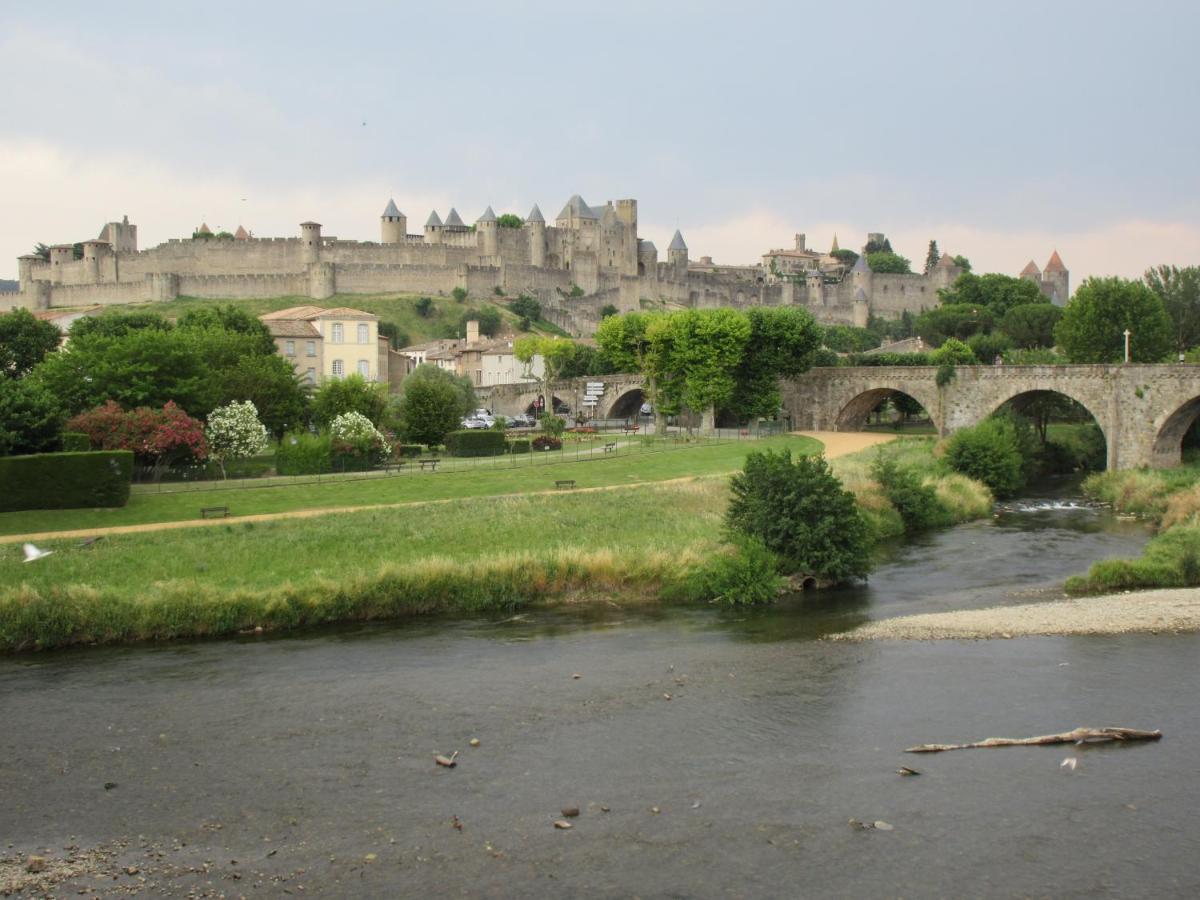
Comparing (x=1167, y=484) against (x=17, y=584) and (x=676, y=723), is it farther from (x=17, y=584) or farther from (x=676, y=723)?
(x=17, y=584)

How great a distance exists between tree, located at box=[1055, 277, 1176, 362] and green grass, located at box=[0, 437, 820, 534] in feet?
81.4

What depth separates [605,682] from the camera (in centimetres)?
1627

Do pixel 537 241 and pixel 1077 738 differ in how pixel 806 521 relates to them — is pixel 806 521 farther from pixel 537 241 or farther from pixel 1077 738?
pixel 537 241

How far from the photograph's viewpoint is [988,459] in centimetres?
3781

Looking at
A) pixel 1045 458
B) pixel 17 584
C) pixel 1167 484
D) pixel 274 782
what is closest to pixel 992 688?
pixel 274 782

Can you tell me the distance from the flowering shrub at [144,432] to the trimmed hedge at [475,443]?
1010cm

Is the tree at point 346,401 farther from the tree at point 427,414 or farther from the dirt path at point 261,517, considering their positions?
the dirt path at point 261,517

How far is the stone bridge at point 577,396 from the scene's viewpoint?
6538 centimetres

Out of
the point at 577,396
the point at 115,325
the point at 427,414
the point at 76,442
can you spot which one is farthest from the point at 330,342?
the point at 76,442

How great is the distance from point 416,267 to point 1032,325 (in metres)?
50.4

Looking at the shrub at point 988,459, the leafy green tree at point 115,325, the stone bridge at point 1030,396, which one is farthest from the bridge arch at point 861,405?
the leafy green tree at point 115,325

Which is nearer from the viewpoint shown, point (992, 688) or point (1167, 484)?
point (992, 688)

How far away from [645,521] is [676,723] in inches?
511

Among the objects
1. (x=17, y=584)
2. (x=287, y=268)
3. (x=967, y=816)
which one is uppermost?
(x=287, y=268)
